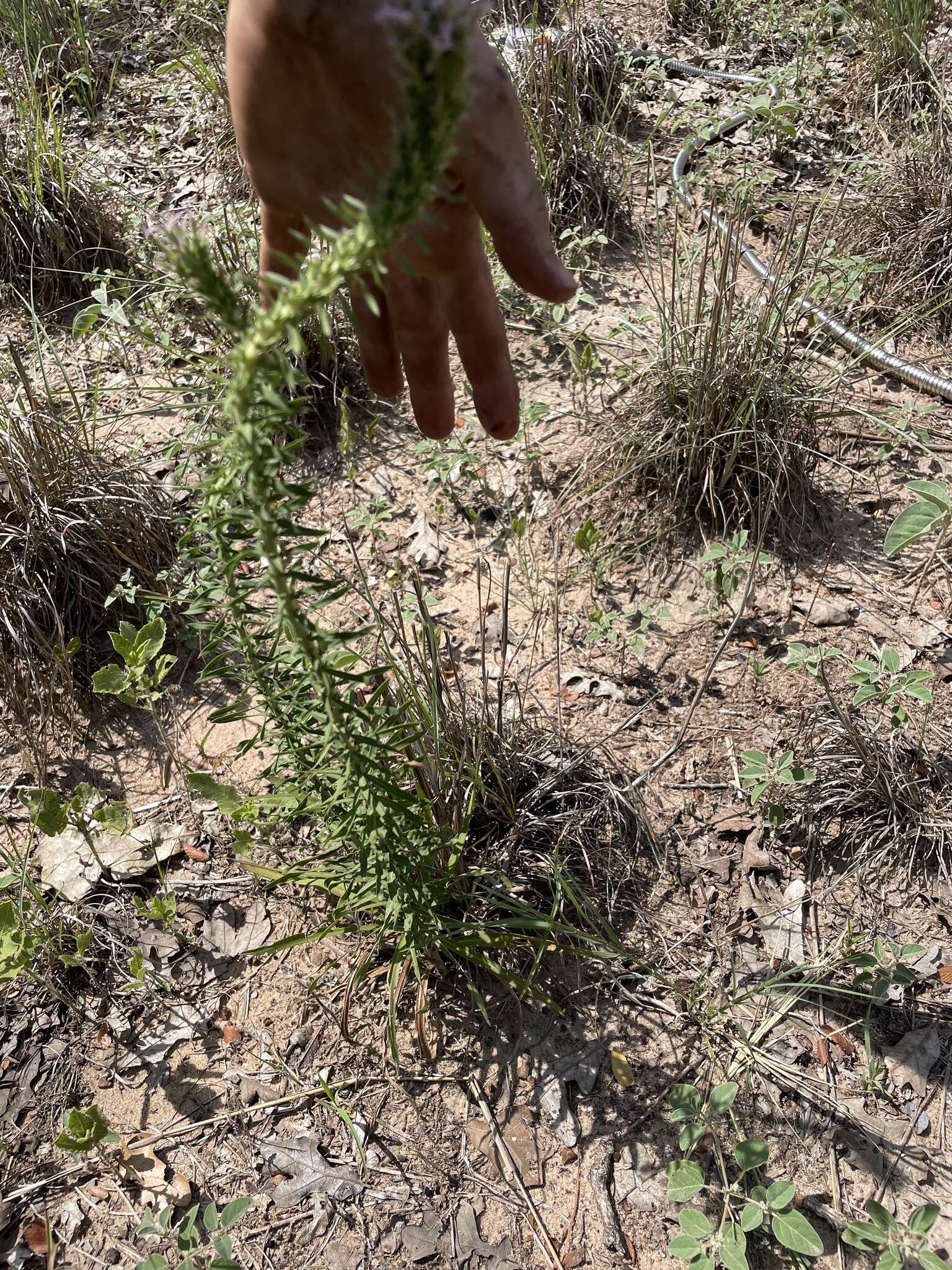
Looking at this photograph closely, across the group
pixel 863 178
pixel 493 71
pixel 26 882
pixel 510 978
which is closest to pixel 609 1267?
pixel 510 978

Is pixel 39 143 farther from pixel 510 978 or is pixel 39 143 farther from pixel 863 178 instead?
pixel 510 978

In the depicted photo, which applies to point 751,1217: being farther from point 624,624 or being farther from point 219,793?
point 624,624

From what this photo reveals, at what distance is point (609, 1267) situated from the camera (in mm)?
1711

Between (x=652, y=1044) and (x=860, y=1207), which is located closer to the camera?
(x=860, y=1207)

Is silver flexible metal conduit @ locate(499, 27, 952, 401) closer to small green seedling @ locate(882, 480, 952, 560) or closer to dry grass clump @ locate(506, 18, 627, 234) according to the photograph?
dry grass clump @ locate(506, 18, 627, 234)

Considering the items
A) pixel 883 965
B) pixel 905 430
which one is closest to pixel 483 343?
pixel 883 965

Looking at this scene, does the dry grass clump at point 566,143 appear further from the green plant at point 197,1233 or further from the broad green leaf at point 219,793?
the green plant at point 197,1233

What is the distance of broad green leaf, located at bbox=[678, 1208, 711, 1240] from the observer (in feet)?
5.38

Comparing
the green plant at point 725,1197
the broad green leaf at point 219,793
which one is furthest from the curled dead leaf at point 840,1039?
the broad green leaf at point 219,793

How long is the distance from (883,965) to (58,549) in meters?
2.23

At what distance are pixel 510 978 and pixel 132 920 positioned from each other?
0.86 metres

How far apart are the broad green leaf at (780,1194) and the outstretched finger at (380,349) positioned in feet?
4.97

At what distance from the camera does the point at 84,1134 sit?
180 cm

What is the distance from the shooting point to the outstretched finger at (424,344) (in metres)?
1.50
